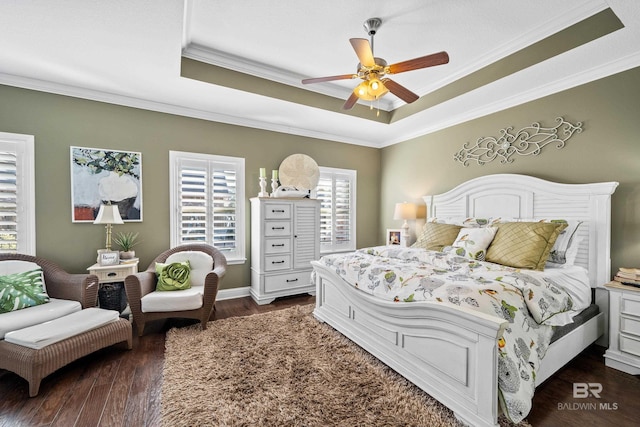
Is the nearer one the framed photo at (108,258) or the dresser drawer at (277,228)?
the framed photo at (108,258)

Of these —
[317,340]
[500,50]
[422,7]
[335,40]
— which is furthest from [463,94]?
[317,340]

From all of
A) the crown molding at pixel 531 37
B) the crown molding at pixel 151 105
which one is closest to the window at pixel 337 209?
the crown molding at pixel 151 105

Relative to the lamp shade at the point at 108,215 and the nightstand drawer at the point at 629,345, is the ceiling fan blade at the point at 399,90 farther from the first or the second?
the lamp shade at the point at 108,215

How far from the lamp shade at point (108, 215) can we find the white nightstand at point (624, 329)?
4744 mm

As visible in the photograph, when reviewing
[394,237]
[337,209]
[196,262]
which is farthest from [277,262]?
[394,237]

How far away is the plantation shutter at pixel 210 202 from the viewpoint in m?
3.81

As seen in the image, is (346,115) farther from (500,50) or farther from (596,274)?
(596,274)

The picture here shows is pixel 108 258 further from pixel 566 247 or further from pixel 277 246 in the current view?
pixel 566 247

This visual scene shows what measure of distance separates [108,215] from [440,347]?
3468mm

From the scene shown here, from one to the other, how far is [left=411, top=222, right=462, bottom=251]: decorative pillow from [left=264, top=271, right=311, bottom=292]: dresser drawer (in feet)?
5.55

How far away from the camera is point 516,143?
11.0 ft

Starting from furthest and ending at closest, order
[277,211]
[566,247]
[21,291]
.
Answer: [277,211]
[566,247]
[21,291]

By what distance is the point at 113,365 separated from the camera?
90.4 inches

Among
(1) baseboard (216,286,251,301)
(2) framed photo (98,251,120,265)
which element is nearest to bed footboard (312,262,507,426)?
(1) baseboard (216,286,251,301)
